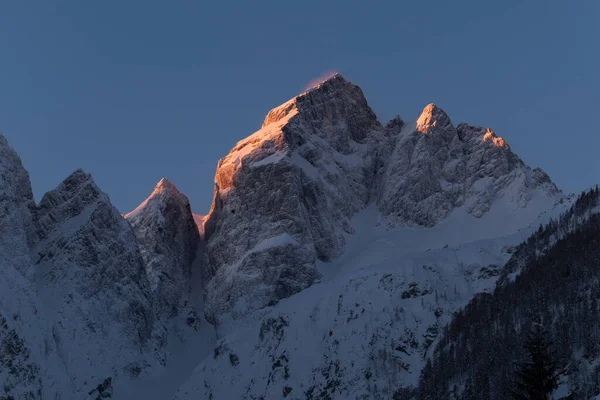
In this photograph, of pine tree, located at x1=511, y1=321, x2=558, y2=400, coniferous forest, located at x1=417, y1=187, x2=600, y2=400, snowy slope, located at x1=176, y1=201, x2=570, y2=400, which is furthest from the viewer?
snowy slope, located at x1=176, y1=201, x2=570, y2=400

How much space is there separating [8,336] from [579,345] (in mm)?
107671

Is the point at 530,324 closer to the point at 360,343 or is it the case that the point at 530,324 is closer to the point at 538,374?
the point at 360,343

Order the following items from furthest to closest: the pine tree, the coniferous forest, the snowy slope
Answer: the snowy slope, the coniferous forest, the pine tree

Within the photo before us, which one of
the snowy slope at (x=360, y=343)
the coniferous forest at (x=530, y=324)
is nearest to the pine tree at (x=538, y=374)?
the coniferous forest at (x=530, y=324)

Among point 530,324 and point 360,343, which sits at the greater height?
point 360,343

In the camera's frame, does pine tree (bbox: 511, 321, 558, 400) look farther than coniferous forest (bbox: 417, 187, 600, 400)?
No

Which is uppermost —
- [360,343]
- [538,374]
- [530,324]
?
[360,343]

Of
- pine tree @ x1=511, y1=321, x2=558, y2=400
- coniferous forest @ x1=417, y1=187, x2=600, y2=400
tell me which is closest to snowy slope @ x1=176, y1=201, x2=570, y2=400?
coniferous forest @ x1=417, y1=187, x2=600, y2=400

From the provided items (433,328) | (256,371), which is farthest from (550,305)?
(256,371)

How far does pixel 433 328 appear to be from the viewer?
18425cm

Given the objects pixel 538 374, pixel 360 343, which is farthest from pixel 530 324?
pixel 538 374

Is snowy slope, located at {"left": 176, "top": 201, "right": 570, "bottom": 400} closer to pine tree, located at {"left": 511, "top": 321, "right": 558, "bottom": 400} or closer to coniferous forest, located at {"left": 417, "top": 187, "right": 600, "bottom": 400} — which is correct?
coniferous forest, located at {"left": 417, "top": 187, "right": 600, "bottom": 400}

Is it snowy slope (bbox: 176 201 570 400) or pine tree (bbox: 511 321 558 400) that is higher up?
snowy slope (bbox: 176 201 570 400)

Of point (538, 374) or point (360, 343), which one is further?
point (360, 343)
